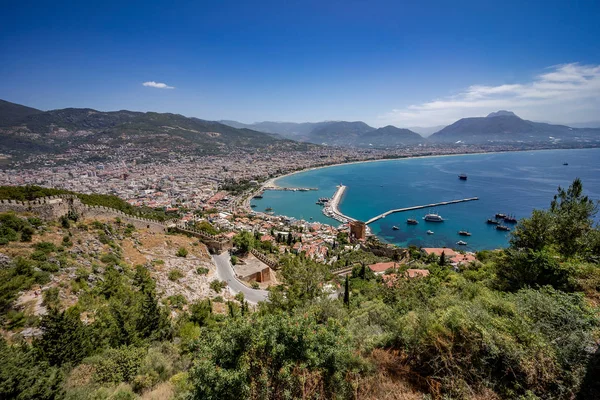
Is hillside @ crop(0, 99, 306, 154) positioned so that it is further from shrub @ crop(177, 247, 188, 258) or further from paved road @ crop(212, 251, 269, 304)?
shrub @ crop(177, 247, 188, 258)

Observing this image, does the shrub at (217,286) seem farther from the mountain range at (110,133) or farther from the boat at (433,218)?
the mountain range at (110,133)

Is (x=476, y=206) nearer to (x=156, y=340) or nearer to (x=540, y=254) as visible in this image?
(x=540, y=254)

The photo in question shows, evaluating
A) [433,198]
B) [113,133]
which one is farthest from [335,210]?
[113,133]

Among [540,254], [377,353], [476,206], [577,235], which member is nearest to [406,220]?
[476,206]

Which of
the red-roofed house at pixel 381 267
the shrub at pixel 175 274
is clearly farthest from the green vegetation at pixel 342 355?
the red-roofed house at pixel 381 267

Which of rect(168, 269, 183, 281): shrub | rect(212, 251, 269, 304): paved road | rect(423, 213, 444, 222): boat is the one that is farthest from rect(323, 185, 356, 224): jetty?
rect(168, 269, 183, 281): shrub

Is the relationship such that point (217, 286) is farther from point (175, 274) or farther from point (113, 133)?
point (113, 133)

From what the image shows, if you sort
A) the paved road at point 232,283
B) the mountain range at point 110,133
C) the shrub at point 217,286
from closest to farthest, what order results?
the shrub at point 217,286, the paved road at point 232,283, the mountain range at point 110,133
